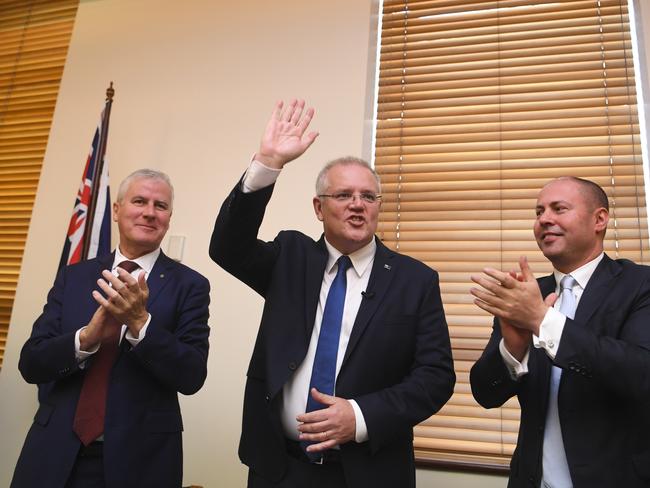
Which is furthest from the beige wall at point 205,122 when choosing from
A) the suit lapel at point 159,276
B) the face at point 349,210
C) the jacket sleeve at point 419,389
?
the jacket sleeve at point 419,389

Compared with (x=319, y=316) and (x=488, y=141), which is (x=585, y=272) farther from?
(x=488, y=141)

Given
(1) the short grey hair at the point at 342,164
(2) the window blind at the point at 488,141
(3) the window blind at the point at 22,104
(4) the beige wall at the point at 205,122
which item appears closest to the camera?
(1) the short grey hair at the point at 342,164

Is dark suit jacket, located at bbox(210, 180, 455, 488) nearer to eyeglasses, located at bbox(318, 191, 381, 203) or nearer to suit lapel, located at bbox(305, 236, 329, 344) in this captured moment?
suit lapel, located at bbox(305, 236, 329, 344)

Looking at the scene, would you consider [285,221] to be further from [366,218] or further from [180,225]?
[366,218]

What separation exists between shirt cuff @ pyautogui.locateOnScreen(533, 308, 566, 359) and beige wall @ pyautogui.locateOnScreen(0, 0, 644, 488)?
1.54 meters

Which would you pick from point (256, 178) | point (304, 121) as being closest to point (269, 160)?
point (256, 178)

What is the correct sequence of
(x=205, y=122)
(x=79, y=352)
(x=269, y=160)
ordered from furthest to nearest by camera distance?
1. (x=205, y=122)
2. (x=79, y=352)
3. (x=269, y=160)

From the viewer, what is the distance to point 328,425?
1.33 metres

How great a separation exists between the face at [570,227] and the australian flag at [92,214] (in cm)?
213

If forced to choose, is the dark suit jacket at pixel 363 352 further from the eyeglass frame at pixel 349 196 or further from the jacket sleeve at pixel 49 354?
the jacket sleeve at pixel 49 354

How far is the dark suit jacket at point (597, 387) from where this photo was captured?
128cm

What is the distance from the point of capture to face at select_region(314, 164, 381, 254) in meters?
1.66

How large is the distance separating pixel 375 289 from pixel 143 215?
0.83 metres

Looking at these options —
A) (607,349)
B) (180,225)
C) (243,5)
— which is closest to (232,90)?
(243,5)
